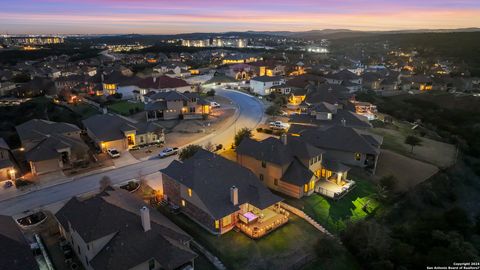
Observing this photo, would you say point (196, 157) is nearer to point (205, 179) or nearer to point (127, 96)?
point (205, 179)

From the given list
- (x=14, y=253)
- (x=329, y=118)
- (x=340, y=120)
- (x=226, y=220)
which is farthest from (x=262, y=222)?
(x=329, y=118)

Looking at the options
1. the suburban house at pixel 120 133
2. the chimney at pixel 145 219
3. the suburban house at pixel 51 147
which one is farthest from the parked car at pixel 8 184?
the chimney at pixel 145 219

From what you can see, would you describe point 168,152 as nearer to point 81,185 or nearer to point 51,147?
point 81,185

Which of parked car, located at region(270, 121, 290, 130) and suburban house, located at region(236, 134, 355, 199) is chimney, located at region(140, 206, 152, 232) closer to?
suburban house, located at region(236, 134, 355, 199)

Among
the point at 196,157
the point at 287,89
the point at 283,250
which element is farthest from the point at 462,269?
the point at 287,89

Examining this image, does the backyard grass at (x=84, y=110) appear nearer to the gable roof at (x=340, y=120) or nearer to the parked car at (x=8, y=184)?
the parked car at (x=8, y=184)
